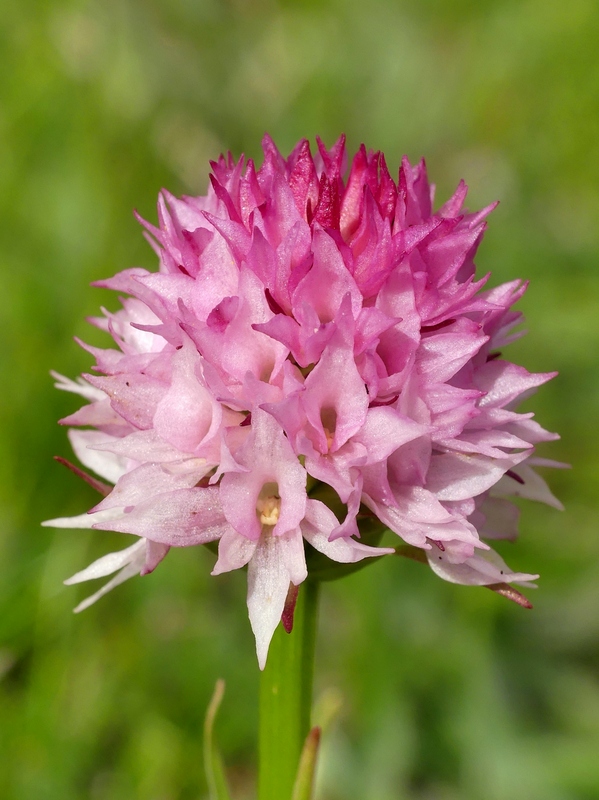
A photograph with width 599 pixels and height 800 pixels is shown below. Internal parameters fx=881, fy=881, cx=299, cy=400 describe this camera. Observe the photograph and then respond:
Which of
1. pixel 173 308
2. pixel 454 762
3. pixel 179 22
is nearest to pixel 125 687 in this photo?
pixel 454 762

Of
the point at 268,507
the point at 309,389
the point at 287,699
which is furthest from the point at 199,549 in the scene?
the point at 309,389

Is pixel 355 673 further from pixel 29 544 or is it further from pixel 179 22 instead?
pixel 179 22

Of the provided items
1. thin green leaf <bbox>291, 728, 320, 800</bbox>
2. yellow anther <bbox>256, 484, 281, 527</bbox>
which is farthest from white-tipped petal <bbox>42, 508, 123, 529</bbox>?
thin green leaf <bbox>291, 728, 320, 800</bbox>

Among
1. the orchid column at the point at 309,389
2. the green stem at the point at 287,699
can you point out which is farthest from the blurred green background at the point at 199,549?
the orchid column at the point at 309,389

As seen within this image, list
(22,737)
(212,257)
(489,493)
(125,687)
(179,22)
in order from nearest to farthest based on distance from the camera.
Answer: (212,257)
(489,493)
(22,737)
(125,687)
(179,22)

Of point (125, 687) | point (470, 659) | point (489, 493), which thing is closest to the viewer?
point (489, 493)

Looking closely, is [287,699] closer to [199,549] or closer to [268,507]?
[268,507]


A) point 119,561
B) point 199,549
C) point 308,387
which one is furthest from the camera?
point 199,549
